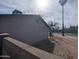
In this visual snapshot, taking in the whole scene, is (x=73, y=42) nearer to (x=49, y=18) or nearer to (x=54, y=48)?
(x=54, y=48)

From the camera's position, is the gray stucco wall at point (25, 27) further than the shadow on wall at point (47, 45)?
Yes

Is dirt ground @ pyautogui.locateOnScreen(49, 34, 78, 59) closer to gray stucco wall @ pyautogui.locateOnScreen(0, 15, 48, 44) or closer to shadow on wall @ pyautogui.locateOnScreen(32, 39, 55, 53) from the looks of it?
shadow on wall @ pyautogui.locateOnScreen(32, 39, 55, 53)

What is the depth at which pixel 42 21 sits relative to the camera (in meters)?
1.11

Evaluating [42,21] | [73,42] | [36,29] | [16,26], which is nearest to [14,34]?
[16,26]

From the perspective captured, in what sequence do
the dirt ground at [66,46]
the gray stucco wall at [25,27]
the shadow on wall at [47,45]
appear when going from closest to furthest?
1. the dirt ground at [66,46]
2. the shadow on wall at [47,45]
3. the gray stucco wall at [25,27]

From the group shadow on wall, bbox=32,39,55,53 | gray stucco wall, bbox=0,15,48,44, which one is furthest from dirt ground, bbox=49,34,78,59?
gray stucco wall, bbox=0,15,48,44

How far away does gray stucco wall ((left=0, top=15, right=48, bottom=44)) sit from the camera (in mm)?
1193

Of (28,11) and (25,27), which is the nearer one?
(28,11)

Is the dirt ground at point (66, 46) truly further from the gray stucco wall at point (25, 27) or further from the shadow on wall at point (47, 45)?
the gray stucco wall at point (25, 27)

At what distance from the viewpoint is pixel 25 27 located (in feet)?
4.13

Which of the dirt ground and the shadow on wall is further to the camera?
the shadow on wall

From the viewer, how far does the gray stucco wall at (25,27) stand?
3.91 feet

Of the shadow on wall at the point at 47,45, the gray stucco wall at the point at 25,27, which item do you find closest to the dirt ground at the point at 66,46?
the shadow on wall at the point at 47,45

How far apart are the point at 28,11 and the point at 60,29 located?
354mm
